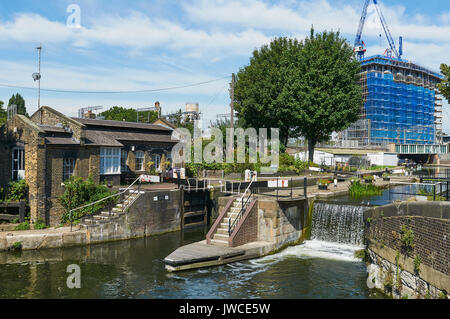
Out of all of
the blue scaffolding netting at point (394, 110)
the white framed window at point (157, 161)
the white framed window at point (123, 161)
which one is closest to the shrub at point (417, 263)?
the white framed window at point (123, 161)

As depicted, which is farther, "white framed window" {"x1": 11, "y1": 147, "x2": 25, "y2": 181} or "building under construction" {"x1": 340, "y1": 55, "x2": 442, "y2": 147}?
"building under construction" {"x1": 340, "y1": 55, "x2": 442, "y2": 147}

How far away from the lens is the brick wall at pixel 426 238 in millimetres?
11469

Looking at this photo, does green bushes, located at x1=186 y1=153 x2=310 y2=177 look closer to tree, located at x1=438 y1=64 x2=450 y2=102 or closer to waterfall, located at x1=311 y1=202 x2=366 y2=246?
waterfall, located at x1=311 y1=202 x2=366 y2=246

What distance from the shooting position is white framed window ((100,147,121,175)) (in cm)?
2919

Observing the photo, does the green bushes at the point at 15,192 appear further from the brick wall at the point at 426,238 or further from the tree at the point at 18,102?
the tree at the point at 18,102

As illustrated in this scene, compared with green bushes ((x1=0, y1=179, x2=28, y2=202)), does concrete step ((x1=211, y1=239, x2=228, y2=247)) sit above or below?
below

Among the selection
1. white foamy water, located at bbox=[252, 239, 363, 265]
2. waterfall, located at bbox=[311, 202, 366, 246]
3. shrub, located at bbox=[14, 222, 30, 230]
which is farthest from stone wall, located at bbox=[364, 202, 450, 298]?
shrub, located at bbox=[14, 222, 30, 230]

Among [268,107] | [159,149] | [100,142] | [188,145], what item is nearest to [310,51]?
[268,107]

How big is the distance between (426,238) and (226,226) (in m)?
11.0

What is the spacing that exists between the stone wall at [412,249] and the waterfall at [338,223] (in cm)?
531

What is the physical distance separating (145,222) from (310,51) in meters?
29.5

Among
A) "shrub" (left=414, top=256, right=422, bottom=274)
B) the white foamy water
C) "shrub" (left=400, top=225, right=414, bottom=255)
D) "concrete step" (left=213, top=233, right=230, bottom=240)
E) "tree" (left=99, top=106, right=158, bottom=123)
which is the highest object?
"tree" (left=99, top=106, right=158, bottom=123)

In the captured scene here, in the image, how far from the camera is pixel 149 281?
54.7ft

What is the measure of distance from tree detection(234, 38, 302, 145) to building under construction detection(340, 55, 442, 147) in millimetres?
60974
